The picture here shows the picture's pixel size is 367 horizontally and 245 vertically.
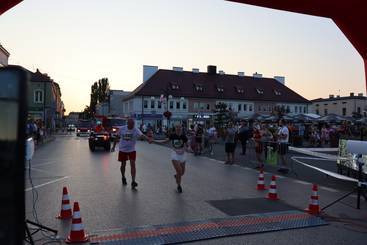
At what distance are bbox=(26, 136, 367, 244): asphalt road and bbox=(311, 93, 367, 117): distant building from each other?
92.2m

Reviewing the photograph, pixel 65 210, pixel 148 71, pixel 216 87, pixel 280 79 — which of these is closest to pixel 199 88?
pixel 216 87

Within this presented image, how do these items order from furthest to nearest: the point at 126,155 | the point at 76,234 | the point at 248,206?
the point at 126,155, the point at 248,206, the point at 76,234

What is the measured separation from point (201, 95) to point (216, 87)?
466 centimetres

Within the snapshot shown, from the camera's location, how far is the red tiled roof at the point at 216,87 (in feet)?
245

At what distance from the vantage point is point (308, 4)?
7297mm

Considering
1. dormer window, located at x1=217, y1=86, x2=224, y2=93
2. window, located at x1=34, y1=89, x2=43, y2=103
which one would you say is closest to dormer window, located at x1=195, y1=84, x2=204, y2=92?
dormer window, located at x1=217, y1=86, x2=224, y2=93

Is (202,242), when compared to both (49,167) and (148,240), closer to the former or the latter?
(148,240)

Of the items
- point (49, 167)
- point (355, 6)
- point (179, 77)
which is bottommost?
point (49, 167)

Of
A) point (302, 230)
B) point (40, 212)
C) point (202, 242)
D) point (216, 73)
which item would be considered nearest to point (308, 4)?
point (302, 230)

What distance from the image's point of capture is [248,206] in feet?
28.2

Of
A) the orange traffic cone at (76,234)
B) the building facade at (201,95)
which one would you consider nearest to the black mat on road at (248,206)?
the orange traffic cone at (76,234)

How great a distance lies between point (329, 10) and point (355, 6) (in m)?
0.47

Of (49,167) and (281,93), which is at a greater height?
(281,93)

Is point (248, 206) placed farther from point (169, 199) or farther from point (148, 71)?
point (148, 71)
